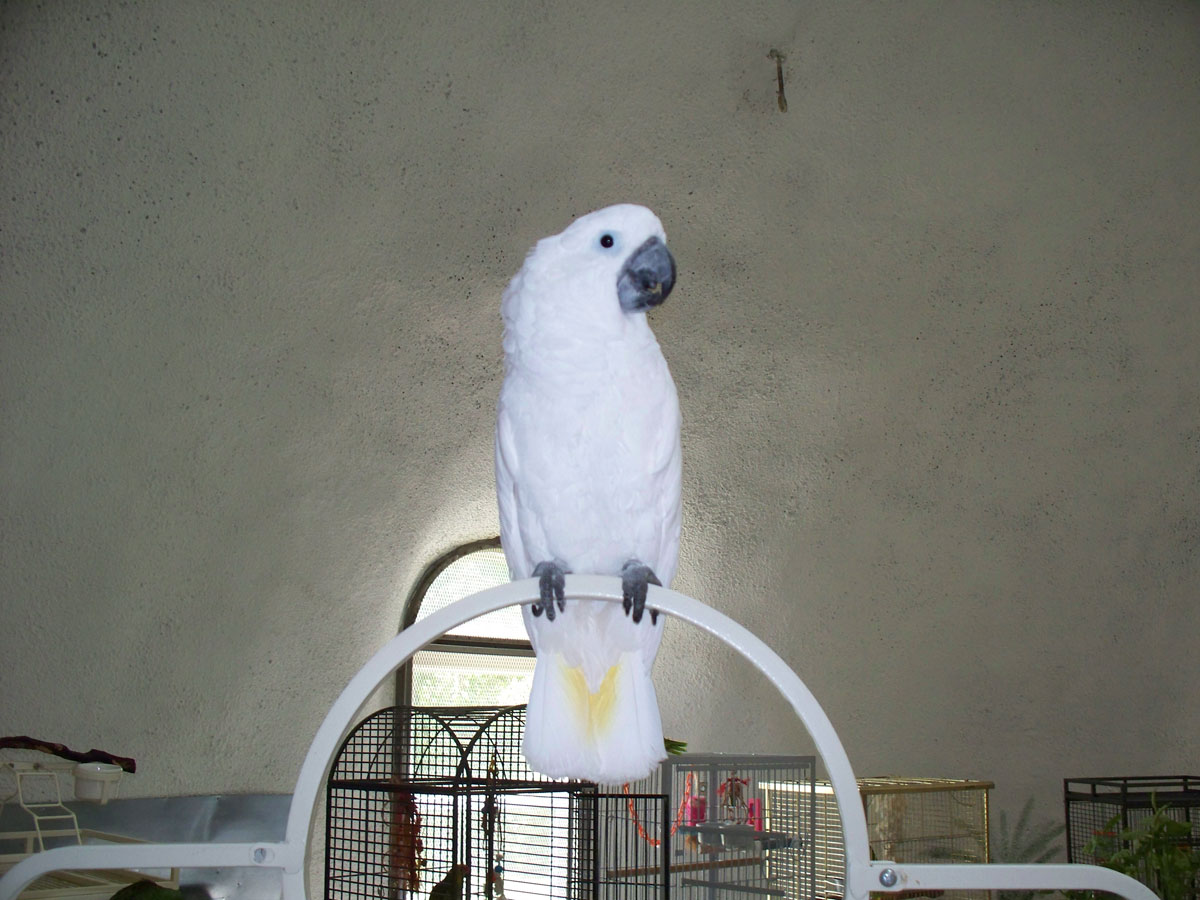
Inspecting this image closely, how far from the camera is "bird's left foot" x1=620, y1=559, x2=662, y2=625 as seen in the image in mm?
1191

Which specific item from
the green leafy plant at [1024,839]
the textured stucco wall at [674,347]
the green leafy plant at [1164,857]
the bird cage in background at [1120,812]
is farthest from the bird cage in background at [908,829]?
the textured stucco wall at [674,347]

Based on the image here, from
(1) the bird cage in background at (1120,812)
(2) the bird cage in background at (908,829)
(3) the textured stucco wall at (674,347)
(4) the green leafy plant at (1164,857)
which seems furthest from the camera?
(3) the textured stucco wall at (674,347)

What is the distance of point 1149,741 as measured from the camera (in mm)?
4586

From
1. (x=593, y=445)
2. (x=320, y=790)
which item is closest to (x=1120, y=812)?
(x=593, y=445)

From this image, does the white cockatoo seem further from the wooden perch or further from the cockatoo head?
the wooden perch

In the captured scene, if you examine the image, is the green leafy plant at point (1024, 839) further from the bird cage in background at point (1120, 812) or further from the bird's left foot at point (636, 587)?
the bird's left foot at point (636, 587)

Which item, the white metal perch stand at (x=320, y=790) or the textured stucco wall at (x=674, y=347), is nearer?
the white metal perch stand at (x=320, y=790)

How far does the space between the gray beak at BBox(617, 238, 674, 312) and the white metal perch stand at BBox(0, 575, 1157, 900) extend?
646mm

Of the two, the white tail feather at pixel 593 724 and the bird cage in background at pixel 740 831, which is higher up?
the white tail feather at pixel 593 724

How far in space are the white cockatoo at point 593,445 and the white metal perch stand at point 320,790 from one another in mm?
480

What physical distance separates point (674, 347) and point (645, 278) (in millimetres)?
2833

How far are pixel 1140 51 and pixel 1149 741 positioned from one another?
3.27m

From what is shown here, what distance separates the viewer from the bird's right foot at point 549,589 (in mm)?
1256

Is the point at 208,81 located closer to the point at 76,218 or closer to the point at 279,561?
the point at 76,218
